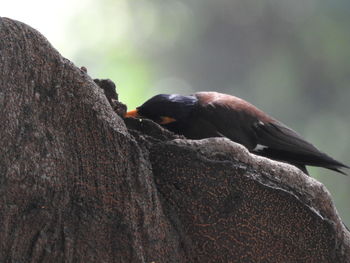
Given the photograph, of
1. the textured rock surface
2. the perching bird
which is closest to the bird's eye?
the perching bird

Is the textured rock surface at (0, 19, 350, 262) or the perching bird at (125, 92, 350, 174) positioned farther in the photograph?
the perching bird at (125, 92, 350, 174)

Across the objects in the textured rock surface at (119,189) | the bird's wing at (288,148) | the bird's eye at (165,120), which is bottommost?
the textured rock surface at (119,189)

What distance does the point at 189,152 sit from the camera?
1.61 meters

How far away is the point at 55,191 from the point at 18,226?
0.36ft

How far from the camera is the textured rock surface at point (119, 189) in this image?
54.6 inches

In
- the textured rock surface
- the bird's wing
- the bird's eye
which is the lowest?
the textured rock surface

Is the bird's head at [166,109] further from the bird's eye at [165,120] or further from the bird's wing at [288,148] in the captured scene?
the bird's wing at [288,148]

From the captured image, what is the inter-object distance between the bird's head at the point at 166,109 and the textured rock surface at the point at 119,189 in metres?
0.85

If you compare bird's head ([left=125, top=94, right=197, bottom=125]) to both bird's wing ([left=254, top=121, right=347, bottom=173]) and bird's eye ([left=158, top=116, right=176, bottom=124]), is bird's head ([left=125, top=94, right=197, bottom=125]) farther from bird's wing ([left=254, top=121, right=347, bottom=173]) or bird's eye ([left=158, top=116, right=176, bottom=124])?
bird's wing ([left=254, top=121, right=347, bottom=173])

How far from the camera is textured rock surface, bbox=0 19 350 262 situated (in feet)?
4.55

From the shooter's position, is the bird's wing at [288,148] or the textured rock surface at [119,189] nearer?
the textured rock surface at [119,189]

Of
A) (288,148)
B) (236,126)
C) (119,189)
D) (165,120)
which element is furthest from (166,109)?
(119,189)

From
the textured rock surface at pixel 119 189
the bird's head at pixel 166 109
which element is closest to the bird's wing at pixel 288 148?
the bird's head at pixel 166 109

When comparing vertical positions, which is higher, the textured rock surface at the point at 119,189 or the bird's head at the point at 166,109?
the bird's head at the point at 166,109
